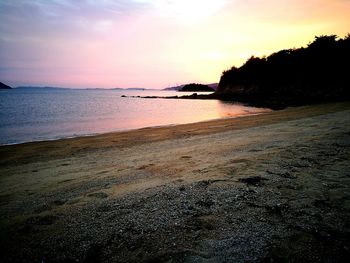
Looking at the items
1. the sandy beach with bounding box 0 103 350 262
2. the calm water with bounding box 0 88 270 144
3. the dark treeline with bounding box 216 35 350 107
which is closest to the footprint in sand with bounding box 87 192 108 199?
the sandy beach with bounding box 0 103 350 262

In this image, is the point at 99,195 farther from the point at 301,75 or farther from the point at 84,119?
the point at 301,75

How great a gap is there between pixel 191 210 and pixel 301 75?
177ft

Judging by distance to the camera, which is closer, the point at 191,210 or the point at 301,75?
the point at 191,210

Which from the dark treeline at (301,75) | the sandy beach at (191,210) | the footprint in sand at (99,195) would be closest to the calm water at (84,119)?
the dark treeline at (301,75)

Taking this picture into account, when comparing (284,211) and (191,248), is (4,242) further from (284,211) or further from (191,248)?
(284,211)

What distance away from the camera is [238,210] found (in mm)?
4148

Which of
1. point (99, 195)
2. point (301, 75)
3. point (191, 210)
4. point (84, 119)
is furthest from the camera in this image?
point (301, 75)

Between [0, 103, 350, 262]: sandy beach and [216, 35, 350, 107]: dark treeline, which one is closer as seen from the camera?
[0, 103, 350, 262]: sandy beach

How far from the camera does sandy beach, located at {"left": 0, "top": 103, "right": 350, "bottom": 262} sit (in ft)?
10.7

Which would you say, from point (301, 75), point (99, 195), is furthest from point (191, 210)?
point (301, 75)

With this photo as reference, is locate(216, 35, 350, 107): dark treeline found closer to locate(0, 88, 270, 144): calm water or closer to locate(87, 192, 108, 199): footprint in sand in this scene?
locate(0, 88, 270, 144): calm water

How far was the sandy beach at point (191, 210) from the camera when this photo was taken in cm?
326

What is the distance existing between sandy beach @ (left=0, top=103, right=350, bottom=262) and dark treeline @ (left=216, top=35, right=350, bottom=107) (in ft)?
103

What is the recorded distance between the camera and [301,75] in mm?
48938
